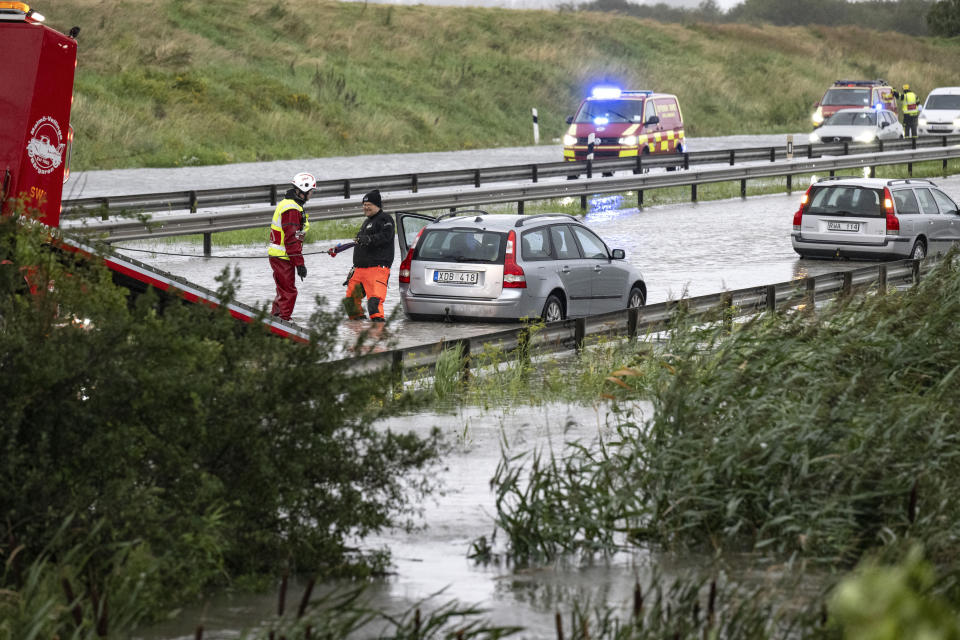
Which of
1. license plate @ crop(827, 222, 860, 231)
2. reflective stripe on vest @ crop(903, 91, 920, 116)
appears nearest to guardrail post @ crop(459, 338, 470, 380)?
license plate @ crop(827, 222, 860, 231)

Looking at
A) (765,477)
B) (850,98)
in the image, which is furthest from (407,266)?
(850,98)

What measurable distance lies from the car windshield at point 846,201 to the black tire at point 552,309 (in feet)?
24.8

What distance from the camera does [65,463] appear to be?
6371 mm

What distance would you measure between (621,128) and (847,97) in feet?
Answer: 53.8

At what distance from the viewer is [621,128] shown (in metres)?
36.7

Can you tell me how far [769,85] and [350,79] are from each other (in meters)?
27.5

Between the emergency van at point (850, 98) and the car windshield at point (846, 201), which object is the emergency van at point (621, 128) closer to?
the emergency van at point (850, 98)

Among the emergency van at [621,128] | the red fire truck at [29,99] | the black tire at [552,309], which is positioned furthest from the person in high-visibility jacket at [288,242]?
the emergency van at [621,128]

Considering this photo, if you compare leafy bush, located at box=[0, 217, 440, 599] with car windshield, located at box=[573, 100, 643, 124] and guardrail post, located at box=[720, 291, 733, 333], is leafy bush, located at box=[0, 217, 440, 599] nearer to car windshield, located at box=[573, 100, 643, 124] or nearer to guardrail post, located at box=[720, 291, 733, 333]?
guardrail post, located at box=[720, 291, 733, 333]

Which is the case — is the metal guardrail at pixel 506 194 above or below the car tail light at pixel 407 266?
above

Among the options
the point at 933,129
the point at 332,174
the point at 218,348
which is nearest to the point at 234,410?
the point at 218,348

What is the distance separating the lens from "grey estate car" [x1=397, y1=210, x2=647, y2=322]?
52.7 feet

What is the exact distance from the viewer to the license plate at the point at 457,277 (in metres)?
16.2

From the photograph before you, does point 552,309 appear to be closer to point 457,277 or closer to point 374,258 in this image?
point 457,277
